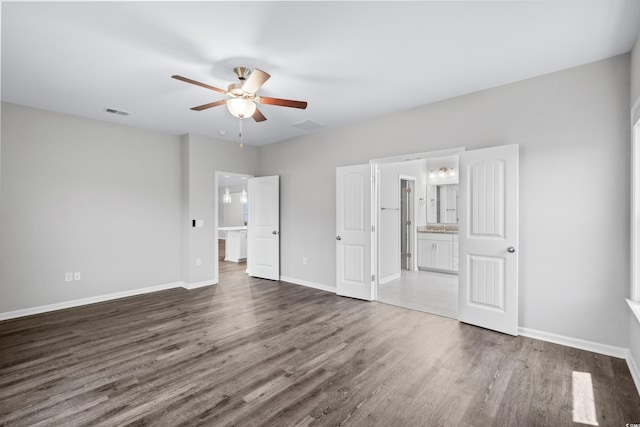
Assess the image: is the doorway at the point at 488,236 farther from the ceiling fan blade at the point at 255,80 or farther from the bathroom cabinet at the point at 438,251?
the bathroom cabinet at the point at 438,251

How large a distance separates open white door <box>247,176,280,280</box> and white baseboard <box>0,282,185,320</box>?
4.80 ft

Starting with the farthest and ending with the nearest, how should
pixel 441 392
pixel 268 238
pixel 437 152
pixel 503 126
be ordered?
pixel 268 238, pixel 437 152, pixel 503 126, pixel 441 392

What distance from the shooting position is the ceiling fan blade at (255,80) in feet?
8.13

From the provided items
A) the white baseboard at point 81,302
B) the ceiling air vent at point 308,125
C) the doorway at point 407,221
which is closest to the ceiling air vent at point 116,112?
the ceiling air vent at point 308,125

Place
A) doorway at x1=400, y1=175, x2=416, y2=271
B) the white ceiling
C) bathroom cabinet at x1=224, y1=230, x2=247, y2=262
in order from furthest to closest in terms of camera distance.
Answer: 1. bathroom cabinet at x1=224, y1=230, x2=247, y2=262
2. doorway at x1=400, y1=175, x2=416, y2=271
3. the white ceiling

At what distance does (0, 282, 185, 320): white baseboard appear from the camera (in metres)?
3.83

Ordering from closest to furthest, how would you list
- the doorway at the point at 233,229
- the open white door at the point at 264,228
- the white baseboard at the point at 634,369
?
the white baseboard at the point at 634,369 → the open white door at the point at 264,228 → the doorway at the point at 233,229

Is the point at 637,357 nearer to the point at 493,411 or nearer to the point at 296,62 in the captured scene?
the point at 493,411

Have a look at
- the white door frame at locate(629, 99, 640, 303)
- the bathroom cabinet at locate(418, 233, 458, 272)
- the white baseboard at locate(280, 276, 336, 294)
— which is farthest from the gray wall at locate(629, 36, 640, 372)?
the bathroom cabinet at locate(418, 233, 458, 272)

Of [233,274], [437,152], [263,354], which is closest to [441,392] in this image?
[263,354]

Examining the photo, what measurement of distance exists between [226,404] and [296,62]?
9.59ft

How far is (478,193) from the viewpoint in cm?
338

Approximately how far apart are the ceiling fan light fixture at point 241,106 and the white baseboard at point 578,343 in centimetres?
369

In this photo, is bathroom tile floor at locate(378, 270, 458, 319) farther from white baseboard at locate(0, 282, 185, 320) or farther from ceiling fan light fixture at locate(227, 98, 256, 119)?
white baseboard at locate(0, 282, 185, 320)
